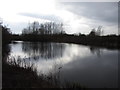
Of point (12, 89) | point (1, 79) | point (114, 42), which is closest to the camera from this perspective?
point (12, 89)

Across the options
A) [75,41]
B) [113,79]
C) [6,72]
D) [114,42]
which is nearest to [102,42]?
[114,42]

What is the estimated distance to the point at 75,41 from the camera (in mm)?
44781

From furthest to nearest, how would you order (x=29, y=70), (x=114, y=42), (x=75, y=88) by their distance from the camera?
1. (x=114, y=42)
2. (x=29, y=70)
3. (x=75, y=88)

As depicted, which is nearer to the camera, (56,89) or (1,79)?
(56,89)

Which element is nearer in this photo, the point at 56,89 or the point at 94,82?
the point at 56,89

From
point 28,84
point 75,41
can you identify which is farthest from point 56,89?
point 75,41

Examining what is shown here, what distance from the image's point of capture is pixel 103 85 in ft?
28.5

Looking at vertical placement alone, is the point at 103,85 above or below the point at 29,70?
below

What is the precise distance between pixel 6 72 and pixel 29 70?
1.26 meters

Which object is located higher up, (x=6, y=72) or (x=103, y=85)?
(x=6, y=72)

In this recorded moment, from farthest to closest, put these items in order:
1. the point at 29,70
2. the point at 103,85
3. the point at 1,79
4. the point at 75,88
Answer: the point at 29,70 < the point at 103,85 < the point at 1,79 < the point at 75,88

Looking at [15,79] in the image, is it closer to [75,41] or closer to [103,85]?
[103,85]

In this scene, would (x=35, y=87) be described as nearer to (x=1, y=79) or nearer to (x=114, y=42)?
(x=1, y=79)

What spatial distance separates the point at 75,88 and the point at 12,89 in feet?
7.55
